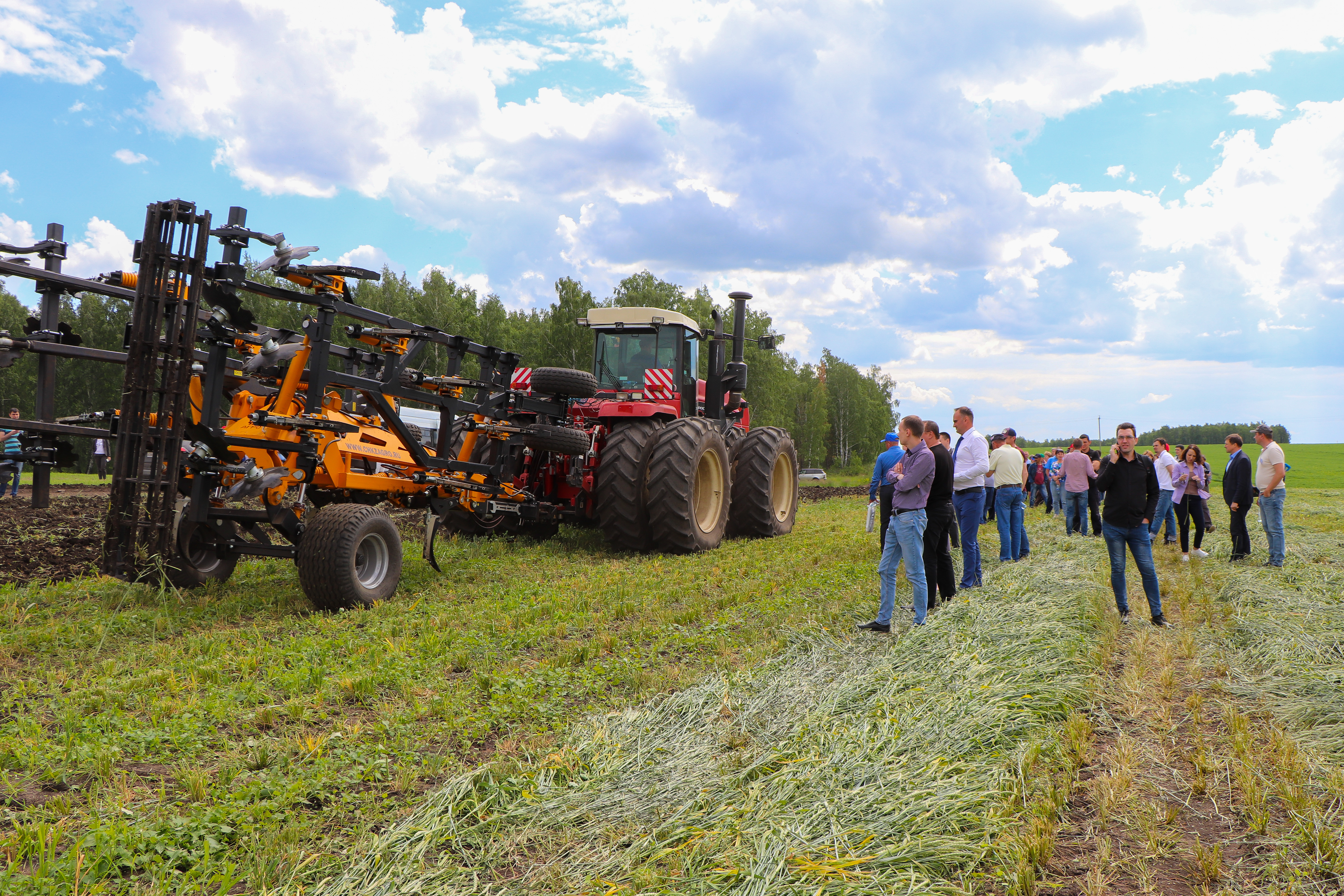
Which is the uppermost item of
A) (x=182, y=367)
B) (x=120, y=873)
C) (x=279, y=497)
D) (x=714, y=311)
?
(x=714, y=311)

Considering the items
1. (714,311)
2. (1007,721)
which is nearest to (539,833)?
(1007,721)

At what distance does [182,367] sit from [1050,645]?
20.0 feet

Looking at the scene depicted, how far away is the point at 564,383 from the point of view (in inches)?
324

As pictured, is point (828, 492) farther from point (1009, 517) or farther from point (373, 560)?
point (373, 560)

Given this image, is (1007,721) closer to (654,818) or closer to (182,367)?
(654,818)

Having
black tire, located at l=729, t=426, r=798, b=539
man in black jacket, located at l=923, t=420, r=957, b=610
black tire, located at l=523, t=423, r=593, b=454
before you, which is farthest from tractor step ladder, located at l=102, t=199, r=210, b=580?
black tire, located at l=729, t=426, r=798, b=539

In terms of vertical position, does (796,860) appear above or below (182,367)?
below

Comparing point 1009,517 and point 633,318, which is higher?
point 633,318

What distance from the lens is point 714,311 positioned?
34.2 ft

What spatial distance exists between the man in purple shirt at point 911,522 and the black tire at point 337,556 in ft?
12.2

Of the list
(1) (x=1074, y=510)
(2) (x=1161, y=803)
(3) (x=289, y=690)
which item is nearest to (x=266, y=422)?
(3) (x=289, y=690)

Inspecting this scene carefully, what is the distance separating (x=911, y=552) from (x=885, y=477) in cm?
299

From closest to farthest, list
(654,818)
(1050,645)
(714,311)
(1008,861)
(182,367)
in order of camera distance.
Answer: (1008,861) < (654,818) < (1050,645) < (182,367) < (714,311)

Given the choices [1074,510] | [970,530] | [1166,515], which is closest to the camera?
[970,530]
